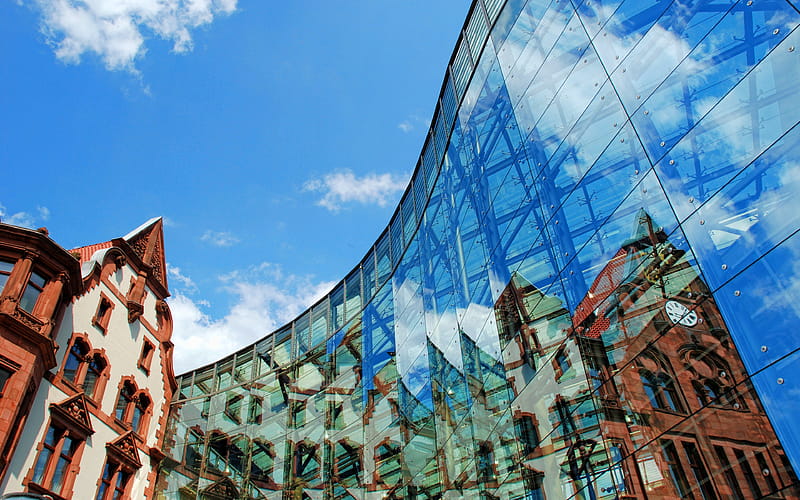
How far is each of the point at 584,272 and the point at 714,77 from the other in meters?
4.75

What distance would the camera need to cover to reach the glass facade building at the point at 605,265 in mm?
9156

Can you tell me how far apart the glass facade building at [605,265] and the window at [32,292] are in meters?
14.8

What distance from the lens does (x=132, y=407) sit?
29.3m

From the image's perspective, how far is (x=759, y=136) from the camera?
9.55 meters

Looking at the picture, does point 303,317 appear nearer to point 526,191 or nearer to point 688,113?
point 526,191

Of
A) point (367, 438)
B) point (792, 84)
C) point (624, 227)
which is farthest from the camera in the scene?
point (367, 438)

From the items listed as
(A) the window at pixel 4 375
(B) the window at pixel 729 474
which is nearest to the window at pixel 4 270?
(A) the window at pixel 4 375

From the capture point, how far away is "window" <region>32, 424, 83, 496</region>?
73.3 feet

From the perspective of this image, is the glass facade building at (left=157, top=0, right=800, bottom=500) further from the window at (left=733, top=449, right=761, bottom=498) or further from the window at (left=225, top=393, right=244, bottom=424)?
the window at (left=225, top=393, right=244, bottom=424)

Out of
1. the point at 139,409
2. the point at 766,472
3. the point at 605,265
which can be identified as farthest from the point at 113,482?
the point at 766,472

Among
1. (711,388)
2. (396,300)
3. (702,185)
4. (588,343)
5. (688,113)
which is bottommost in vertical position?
(711,388)

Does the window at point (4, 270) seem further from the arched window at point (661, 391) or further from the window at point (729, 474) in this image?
the window at point (729, 474)

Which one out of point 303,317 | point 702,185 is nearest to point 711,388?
point 702,185

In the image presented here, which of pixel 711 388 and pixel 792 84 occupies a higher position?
pixel 792 84
